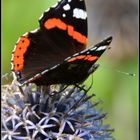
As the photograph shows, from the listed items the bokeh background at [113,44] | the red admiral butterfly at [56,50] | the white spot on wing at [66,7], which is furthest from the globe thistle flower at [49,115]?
the bokeh background at [113,44]

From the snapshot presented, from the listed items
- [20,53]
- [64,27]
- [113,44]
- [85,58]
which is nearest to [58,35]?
[64,27]

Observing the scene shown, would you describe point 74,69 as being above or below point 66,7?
below

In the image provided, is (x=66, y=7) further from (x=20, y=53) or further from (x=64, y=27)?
(x=20, y=53)

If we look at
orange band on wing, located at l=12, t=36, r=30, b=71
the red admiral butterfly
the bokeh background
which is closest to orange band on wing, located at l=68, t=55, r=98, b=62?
the red admiral butterfly

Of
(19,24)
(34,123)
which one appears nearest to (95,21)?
(19,24)

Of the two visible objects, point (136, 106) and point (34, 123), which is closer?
point (34, 123)

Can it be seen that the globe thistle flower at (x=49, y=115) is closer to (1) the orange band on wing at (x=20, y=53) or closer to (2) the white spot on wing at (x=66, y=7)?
(1) the orange band on wing at (x=20, y=53)

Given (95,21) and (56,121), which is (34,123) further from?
(95,21)
